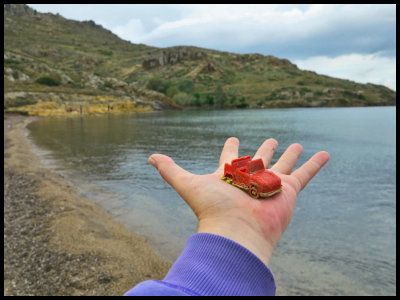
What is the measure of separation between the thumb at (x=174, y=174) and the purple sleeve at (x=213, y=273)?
1089 mm

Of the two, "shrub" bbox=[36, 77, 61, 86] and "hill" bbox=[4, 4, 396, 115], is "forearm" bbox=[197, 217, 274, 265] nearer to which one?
"hill" bbox=[4, 4, 396, 115]

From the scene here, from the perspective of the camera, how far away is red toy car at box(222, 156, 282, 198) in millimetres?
3586

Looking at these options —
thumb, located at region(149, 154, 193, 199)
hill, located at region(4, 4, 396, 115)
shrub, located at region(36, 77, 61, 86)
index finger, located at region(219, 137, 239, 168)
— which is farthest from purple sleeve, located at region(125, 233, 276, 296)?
shrub, located at region(36, 77, 61, 86)

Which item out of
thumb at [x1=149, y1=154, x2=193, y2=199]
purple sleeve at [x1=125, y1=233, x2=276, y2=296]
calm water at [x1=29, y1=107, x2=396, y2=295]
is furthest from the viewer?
calm water at [x1=29, y1=107, x2=396, y2=295]

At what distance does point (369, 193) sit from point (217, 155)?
15.2m

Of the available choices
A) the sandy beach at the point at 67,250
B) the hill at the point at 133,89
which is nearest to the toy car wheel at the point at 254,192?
the sandy beach at the point at 67,250

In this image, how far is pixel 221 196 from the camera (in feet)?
10.9

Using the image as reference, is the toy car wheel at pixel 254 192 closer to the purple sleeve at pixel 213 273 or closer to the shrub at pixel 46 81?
the purple sleeve at pixel 213 273

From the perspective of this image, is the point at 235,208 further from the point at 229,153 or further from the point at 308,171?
the point at 229,153

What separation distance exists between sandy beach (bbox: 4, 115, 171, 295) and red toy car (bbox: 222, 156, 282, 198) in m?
4.51

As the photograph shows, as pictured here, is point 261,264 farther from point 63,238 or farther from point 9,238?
point 9,238

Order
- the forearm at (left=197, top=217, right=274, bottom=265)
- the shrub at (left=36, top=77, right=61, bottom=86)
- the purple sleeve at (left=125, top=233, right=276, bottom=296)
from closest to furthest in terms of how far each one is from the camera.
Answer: the purple sleeve at (left=125, top=233, right=276, bottom=296) < the forearm at (left=197, top=217, right=274, bottom=265) < the shrub at (left=36, top=77, right=61, bottom=86)

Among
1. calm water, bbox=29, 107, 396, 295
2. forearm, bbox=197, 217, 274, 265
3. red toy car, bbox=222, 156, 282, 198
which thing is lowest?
calm water, bbox=29, 107, 396, 295

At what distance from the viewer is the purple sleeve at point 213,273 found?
180 centimetres
